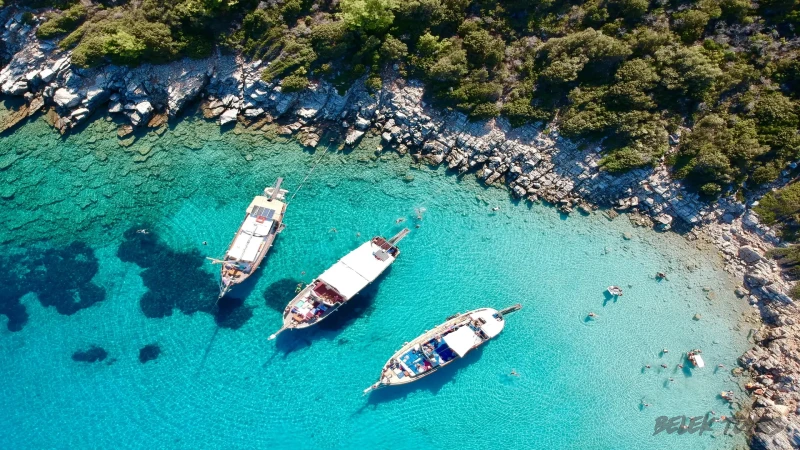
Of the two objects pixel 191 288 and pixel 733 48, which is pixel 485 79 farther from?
pixel 191 288

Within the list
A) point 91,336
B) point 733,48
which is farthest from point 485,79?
point 91,336

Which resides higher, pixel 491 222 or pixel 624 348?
pixel 491 222

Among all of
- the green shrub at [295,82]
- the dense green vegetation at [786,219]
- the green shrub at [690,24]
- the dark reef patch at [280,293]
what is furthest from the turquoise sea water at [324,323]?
the green shrub at [690,24]

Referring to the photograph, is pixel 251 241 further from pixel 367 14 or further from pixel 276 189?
pixel 367 14

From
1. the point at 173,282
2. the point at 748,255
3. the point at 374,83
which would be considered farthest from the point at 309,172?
the point at 748,255

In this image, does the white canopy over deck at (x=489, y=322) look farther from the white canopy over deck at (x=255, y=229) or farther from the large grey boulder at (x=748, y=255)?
the large grey boulder at (x=748, y=255)

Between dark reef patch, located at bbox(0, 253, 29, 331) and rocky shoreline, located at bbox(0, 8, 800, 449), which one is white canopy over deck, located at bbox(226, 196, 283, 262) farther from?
dark reef patch, located at bbox(0, 253, 29, 331)
